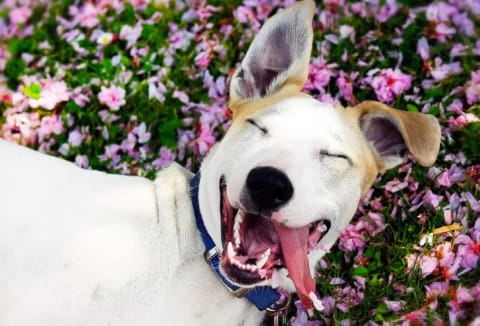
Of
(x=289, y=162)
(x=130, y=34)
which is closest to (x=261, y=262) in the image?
(x=289, y=162)

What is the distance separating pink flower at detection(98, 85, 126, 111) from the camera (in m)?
5.66

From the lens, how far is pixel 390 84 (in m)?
5.35

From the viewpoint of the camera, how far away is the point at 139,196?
3896 mm

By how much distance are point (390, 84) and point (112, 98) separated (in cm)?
225

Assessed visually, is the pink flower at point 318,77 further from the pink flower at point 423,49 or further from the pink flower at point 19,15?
the pink flower at point 19,15

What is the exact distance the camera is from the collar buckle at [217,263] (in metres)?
3.73

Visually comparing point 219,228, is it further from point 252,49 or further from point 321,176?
point 252,49

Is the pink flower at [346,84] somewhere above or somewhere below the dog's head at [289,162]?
below

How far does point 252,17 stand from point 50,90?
1876mm

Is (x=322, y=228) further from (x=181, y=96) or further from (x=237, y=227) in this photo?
(x=181, y=96)

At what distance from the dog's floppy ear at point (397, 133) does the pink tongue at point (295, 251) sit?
76 cm

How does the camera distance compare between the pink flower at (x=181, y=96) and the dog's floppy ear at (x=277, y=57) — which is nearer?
the dog's floppy ear at (x=277, y=57)

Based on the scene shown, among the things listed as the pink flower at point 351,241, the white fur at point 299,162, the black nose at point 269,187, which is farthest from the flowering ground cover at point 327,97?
the black nose at point 269,187

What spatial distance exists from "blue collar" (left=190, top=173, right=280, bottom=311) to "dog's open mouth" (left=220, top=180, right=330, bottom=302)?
0.90ft
